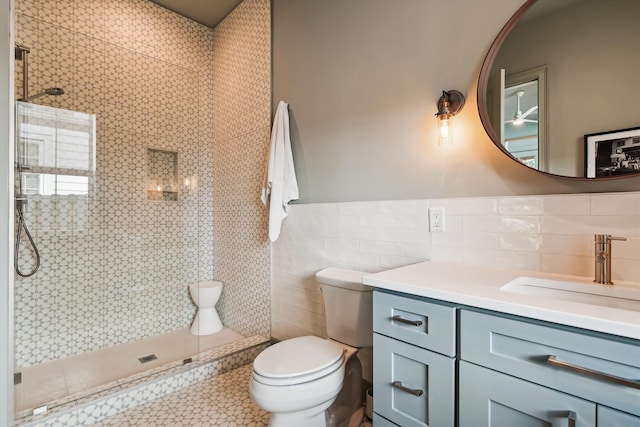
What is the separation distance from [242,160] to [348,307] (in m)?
1.66

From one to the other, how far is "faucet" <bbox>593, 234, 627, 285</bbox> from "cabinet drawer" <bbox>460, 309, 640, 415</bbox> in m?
0.47

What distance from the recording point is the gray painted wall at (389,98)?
135cm

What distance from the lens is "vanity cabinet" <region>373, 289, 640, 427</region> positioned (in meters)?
0.69

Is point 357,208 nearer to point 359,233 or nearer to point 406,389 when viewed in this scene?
point 359,233

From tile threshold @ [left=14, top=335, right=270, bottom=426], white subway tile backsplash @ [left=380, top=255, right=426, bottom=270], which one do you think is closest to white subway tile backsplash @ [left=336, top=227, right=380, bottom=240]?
white subway tile backsplash @ [left=380, top=255, right=426, bottom=270]

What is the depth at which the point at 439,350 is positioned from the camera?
955 mm

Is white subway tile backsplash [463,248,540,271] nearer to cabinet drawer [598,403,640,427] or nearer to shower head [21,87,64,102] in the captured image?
cabinet drawer [598,403,640,427]

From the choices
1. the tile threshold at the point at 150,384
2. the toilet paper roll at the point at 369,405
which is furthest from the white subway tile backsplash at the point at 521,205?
the tile threshold at the point at 150,384

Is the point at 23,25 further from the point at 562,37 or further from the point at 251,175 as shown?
the point at 562,37

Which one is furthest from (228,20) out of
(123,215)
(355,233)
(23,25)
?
(355,233)

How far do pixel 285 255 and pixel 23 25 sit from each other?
2219 millimetres

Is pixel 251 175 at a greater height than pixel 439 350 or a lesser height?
greater

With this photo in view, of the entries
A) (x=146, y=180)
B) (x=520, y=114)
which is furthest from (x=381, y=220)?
(x=146, y=180)

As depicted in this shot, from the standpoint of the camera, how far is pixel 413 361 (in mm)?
1032
